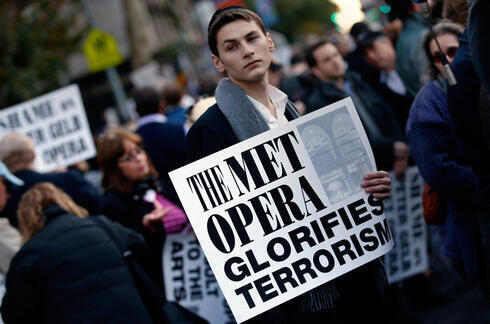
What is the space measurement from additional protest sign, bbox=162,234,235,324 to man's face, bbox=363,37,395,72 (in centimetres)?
231

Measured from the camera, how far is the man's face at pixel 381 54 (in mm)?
5977

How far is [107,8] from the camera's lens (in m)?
32.8

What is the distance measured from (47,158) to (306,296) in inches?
192

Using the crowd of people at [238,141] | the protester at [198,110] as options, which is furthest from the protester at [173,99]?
the protester at [198,110]

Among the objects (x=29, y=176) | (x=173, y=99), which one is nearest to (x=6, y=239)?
(x=29, y=176)

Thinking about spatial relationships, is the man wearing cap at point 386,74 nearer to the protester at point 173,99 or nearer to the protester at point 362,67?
the protester at point 362,67

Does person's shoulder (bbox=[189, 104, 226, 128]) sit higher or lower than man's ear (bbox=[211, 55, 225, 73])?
lower

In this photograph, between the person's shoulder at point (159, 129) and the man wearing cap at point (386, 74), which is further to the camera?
the man wearing cap at point (386, 74)

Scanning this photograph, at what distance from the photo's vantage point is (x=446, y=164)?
3781 mm

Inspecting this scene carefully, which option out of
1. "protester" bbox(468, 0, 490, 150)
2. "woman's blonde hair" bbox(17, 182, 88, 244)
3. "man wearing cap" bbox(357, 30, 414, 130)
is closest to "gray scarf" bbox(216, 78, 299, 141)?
"protester" bbox(468, 0, 490, 150)

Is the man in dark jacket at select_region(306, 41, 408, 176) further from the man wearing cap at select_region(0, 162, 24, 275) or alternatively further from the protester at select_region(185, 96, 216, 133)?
the man wearing cap at select_region(0, 162, 24, 275)

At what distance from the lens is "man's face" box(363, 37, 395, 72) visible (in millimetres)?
5977

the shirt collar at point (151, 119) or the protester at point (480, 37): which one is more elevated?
the shirt collar at point (151, 119)

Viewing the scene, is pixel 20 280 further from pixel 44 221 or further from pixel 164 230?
pixel 164 230
